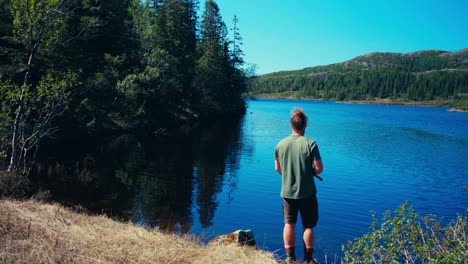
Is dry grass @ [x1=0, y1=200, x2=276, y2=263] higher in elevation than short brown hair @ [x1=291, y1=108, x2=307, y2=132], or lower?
lower

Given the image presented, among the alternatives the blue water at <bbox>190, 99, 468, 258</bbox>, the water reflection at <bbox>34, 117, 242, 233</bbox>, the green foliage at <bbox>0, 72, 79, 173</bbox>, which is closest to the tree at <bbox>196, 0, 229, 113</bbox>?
the blue water at <bbox>190, 99, 468, 258</bbox>

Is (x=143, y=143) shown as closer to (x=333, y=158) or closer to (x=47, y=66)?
(x=47, y=66)

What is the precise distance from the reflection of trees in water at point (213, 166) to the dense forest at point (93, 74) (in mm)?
6103

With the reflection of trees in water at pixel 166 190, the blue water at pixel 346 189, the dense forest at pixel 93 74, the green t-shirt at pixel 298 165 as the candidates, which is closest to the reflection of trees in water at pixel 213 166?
the blue water at pixel 346 189

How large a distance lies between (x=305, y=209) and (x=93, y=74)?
24.6 metres

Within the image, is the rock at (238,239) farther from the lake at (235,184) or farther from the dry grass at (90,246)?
the lake at (235,184)

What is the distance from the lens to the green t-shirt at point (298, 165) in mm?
6285

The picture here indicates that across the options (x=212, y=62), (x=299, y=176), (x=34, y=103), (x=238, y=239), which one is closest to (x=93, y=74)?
(x=34, y=103)

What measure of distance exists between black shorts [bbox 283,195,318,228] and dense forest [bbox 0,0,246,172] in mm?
10713

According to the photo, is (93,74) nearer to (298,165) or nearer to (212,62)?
(298,165)

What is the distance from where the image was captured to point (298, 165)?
633 centimetres

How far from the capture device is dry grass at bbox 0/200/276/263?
217 inches

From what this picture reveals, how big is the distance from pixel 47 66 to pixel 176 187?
41.8ft

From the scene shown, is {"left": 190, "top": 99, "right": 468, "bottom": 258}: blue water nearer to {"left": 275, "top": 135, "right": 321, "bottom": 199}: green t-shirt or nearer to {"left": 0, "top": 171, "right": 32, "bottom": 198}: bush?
{"left": 275, "top": 135, "right": 321, "bottom": 199}: green t-shirt
